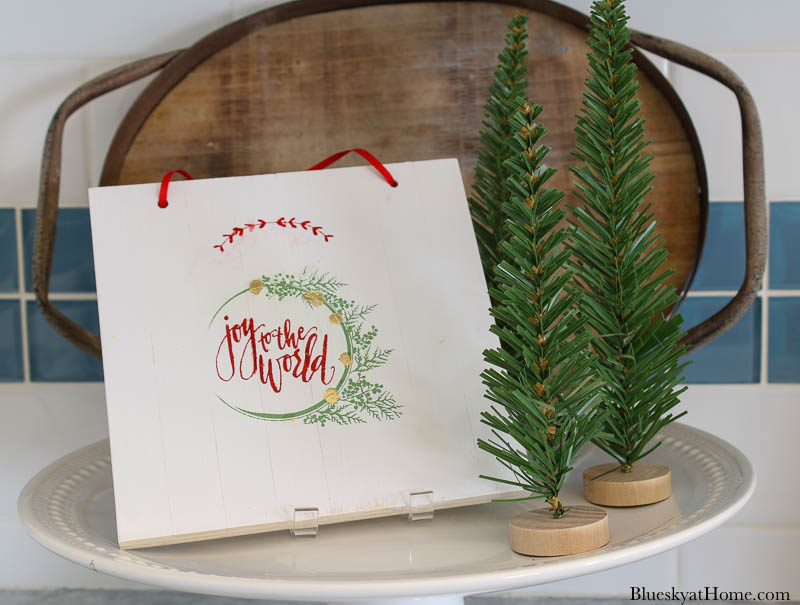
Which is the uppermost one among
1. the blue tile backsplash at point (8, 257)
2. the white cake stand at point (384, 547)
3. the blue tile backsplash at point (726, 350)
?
the blue tile backsplash at point (8, 257)

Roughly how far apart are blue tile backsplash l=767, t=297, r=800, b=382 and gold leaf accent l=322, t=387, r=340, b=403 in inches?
18.8

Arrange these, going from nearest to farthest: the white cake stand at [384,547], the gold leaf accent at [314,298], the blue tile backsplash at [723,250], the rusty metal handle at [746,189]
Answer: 1. the white cake stand at [384,547]
2. the gold leaf accent at [314,298]
3. the rusty metal handle at [746,189]
4. the blue tile backsplash at [723,250]

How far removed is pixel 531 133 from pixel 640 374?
17 cm

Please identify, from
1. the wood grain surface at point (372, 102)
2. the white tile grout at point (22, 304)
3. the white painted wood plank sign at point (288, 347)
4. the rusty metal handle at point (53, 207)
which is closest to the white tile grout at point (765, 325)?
the wood grain surface at point (372, 102)

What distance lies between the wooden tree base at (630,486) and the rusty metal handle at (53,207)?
16.7 inches

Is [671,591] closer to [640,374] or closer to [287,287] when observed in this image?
[640,374]

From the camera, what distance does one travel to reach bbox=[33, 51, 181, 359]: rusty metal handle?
0.60 meters

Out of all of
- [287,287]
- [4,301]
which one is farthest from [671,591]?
[4,301]

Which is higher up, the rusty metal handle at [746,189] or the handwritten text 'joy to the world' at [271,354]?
the rusty metal handle at [746,189]

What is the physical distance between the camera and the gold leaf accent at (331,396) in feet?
1.41

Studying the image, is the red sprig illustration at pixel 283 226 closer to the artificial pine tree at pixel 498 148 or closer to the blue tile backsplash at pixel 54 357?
the artificial pine tree at pixel 498 148

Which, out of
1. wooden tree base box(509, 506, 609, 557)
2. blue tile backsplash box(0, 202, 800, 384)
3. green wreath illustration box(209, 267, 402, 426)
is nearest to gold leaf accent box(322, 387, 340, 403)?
green wreath illustration box(209, 267, 402, 426)

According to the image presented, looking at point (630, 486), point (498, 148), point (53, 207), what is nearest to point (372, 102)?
point (498, 148)

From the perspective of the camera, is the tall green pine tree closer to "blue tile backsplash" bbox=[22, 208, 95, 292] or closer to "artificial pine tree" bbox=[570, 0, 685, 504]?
"artificial pine tree" bbox=[570, 0, 685, 504]
